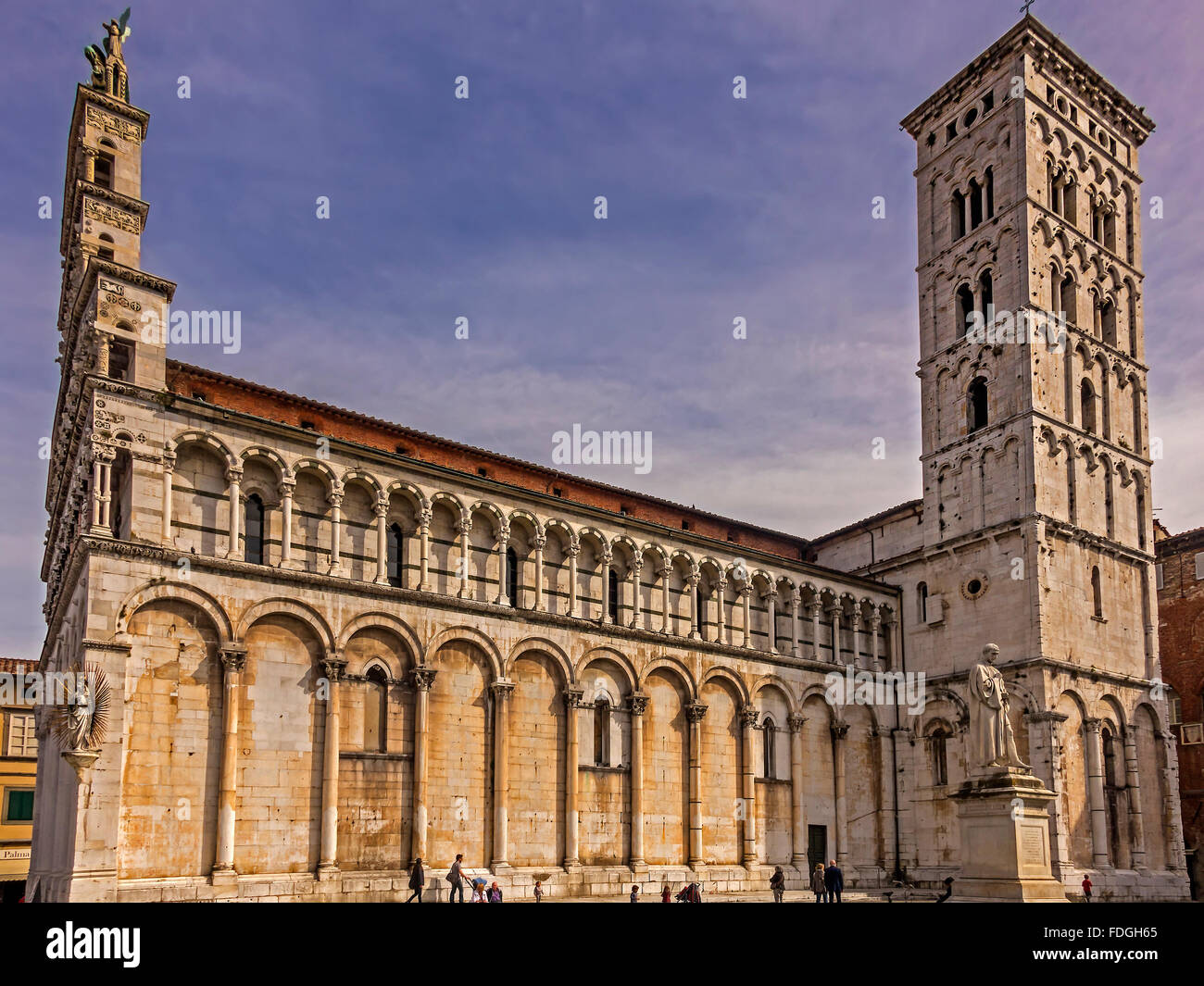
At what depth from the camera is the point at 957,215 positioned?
44688mm

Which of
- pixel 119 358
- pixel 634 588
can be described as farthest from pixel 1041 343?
pixel 119 358

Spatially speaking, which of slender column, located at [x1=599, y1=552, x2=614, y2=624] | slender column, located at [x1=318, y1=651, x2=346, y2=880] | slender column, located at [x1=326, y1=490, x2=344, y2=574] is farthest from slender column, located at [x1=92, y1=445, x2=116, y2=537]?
slender column, located at [x1=599, y1=552, x2=614, y2=624]

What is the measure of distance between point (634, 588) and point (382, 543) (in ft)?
30.0

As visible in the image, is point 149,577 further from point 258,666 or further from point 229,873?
point 229,873

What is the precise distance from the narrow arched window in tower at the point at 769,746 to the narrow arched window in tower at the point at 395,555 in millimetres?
14385

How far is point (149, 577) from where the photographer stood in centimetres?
2459

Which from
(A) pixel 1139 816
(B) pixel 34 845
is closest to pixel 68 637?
(B) pixel 34 845

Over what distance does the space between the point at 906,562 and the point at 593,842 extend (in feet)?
60.0

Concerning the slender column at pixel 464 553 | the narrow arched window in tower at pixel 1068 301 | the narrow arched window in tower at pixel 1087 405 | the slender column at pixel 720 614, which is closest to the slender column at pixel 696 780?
the slender column at pixel 720 614

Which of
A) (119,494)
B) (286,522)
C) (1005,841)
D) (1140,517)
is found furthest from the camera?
(1140,517)

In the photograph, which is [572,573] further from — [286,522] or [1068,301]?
[1068,301]

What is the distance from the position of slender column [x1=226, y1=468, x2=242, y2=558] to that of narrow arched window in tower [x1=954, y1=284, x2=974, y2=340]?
29.1 metres

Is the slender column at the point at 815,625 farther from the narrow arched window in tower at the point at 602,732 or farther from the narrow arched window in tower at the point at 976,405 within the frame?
the narrow arched window in tower at the point at 602,732
